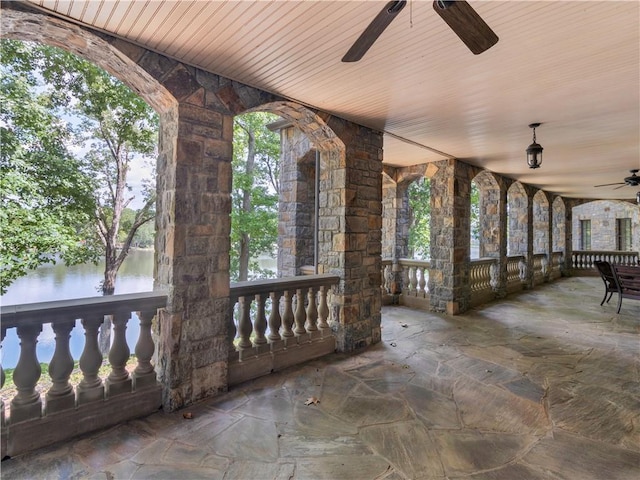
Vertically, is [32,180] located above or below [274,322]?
above

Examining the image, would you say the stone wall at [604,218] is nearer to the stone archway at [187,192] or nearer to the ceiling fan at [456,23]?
the ceiling fan at [456,23]

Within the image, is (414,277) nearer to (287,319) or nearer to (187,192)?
(287,319)

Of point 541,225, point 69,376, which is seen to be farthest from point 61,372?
point 541,225

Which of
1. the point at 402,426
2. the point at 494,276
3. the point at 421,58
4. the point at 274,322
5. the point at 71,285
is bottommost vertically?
the point at 402,426

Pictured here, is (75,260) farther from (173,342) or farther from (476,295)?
(476,295)

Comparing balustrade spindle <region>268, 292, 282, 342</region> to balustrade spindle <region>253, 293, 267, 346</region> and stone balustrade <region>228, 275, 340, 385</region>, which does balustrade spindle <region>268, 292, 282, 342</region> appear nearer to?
stone balustrade <region>228, 275, 340, 385</region>

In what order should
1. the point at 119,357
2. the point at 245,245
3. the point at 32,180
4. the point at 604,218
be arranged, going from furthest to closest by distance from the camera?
1. the point at 604,218
2. the point at 245,245
3. the point at 32,180
4. the point at 119,357

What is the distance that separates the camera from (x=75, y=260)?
582 centimetres

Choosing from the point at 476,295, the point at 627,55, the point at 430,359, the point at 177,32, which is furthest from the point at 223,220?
the point at 476,295

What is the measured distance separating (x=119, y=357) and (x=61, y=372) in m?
0.31

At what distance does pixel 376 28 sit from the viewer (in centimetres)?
139

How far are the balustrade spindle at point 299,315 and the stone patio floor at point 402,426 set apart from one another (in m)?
0.34

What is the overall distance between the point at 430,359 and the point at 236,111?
2.94m

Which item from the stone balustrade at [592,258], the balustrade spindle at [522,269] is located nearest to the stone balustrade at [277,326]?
the balustrade spindle at [522,269]
